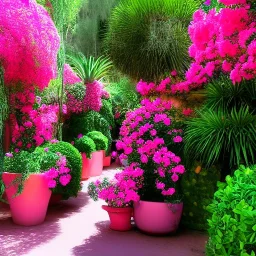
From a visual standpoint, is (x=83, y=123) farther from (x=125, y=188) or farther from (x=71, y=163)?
(x=125, y=188)

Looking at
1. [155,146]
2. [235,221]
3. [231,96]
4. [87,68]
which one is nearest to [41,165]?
[155,146]

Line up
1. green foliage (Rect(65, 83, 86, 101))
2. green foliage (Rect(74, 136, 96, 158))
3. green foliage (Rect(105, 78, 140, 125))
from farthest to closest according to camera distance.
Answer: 1. green foliage (Rect(105, 78, 140, 125))
2. green foliage (Rect(65, 83, 86, 101))
3. green foliage (Rect(74, 136, 96, 158))

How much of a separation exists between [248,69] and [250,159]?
1.01 metres

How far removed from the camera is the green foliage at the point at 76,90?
319 inches

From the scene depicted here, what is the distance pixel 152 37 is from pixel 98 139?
9.10 feet

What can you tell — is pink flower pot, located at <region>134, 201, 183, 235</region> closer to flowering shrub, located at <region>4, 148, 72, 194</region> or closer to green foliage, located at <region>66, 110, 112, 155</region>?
flowering shrub, located at <region>4, 148, 72, 194</region>

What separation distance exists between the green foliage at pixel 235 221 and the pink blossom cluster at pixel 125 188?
198 centimetres

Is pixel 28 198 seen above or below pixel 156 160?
below

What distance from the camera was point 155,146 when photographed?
15.8 ft

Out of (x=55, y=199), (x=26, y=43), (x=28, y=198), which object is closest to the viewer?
(x=26, y=43)

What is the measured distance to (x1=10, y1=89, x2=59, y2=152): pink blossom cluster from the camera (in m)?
5.42

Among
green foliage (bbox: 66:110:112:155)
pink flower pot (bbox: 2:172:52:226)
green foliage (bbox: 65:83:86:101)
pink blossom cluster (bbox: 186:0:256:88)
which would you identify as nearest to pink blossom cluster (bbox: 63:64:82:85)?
green foliage (bbox: 65:83:86:101)

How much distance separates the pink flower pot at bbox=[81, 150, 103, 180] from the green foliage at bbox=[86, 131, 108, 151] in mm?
150

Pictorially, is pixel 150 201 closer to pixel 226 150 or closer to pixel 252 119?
pixel 226 150
